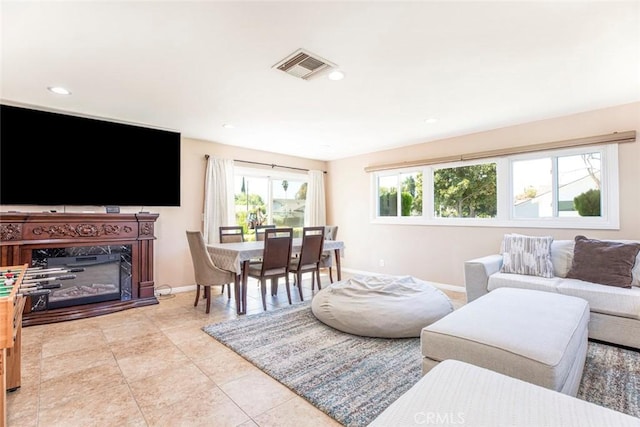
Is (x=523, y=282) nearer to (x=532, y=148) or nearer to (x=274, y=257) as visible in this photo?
(x=532, y=148)

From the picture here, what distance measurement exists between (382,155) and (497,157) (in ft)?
6.40

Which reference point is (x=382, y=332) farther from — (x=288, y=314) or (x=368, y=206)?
(x=368, y=206)

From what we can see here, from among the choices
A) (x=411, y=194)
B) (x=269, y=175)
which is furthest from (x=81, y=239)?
(x=411, y=194)

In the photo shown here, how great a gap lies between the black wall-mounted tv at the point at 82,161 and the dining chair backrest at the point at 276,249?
168 centimetres

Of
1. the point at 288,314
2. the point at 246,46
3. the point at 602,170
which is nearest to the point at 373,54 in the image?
the point at 246,46

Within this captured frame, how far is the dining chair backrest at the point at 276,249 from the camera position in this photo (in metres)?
3.71

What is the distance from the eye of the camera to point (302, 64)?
245 cm

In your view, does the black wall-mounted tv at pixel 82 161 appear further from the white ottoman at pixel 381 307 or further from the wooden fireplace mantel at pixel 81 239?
the white ottoman at pixel 381 307

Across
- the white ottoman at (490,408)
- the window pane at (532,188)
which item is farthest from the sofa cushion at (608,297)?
the white ottoman at (490,408)

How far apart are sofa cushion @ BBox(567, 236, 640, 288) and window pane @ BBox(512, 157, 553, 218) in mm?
932

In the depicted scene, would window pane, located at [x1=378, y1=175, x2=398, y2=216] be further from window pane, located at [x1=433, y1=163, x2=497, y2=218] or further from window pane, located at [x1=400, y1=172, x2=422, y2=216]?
window pane, located at [x1=433, y1=163, x2=497, y2=218]

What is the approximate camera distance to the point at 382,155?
570 centimetres

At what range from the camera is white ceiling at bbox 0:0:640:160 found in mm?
1863

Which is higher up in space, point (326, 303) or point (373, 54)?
point (373, 54)
